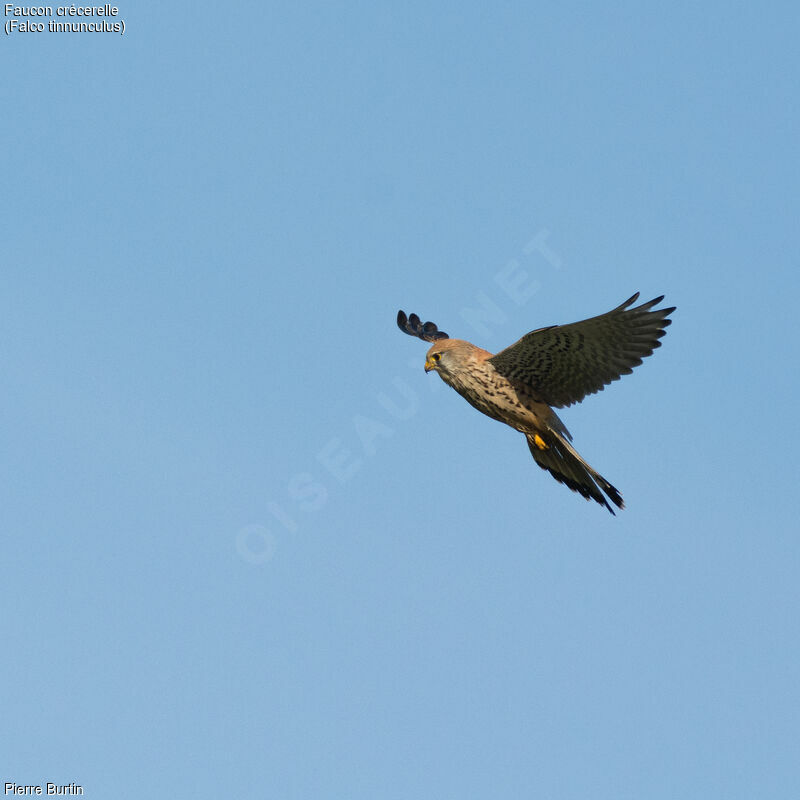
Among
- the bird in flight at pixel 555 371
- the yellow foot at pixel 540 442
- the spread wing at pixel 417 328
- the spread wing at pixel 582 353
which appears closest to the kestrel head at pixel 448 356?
the bird in flight at pixel 555 371

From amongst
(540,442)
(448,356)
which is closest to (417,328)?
(448,356)

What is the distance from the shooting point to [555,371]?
995 cm

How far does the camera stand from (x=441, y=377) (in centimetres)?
1037

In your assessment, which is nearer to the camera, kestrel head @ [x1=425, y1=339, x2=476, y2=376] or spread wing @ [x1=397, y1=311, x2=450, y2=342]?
kestrel head @ [x1=425, y1=339, x2=476, y2=376]

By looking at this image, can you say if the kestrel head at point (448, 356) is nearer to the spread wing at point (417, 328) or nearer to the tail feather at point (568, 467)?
the tail feather at point (568, 467)

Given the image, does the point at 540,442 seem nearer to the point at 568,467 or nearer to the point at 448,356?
the point at 568,467

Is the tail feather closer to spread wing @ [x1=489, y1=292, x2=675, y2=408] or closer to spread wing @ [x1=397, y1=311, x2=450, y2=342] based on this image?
spread wing @ [x1=489, y1=292, x2=675, y2=408]

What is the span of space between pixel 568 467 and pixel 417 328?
2.80 m

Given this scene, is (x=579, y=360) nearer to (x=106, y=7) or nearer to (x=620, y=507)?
(x=620, y=507)

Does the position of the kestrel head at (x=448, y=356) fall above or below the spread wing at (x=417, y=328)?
below

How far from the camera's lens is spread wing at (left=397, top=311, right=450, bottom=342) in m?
12.2

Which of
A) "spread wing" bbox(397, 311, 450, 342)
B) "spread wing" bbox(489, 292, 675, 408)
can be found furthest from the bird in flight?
"spread wing" bbox(397, 311, 450, 342)

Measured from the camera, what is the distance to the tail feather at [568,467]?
984cm

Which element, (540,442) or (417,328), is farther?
(417,328)
